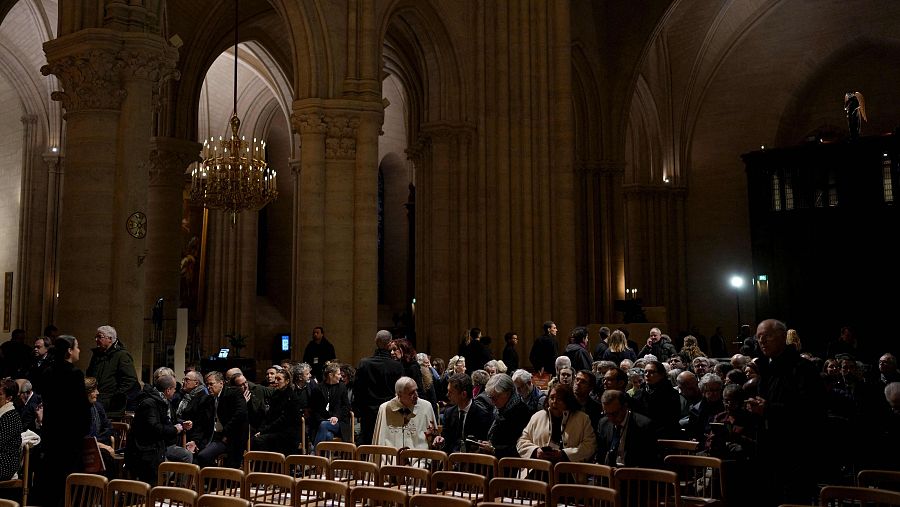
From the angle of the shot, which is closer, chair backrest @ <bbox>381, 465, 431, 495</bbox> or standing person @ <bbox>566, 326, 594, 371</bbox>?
chair backrest @ <bbox>381, 465, 431, 495</bbox>

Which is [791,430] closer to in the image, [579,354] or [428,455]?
[428,455]

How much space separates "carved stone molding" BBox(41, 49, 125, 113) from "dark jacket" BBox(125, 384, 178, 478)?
5.01 metres

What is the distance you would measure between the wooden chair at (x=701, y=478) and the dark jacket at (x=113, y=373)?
18.3ft

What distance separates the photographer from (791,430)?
5723 millimetres

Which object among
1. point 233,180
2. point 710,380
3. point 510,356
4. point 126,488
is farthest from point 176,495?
point 233,180

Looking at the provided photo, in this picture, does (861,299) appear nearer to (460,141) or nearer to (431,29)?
(460,141)

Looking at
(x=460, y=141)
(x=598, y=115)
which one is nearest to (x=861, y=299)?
(x=598, y=115)

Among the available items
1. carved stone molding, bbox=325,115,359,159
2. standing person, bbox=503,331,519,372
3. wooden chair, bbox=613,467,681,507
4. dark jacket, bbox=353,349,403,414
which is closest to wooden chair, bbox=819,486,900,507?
wooden chair, bbox=613,467,681,507

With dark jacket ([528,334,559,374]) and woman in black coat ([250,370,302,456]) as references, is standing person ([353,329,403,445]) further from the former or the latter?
dark jacket ([528,334,559,374])

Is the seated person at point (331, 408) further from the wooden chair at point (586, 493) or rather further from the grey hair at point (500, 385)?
the wooden chair at point (586, 493)

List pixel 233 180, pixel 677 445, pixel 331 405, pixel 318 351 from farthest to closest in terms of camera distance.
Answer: pixel 233 180, pixel 318 351, pixel 331 405, pixel 677 445

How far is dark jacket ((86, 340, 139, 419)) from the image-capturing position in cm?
894

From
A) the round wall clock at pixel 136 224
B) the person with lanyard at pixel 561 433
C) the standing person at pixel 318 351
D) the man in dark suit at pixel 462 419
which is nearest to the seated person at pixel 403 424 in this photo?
the man in dark suit at pixel 462 419

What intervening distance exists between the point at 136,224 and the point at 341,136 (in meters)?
5.17
